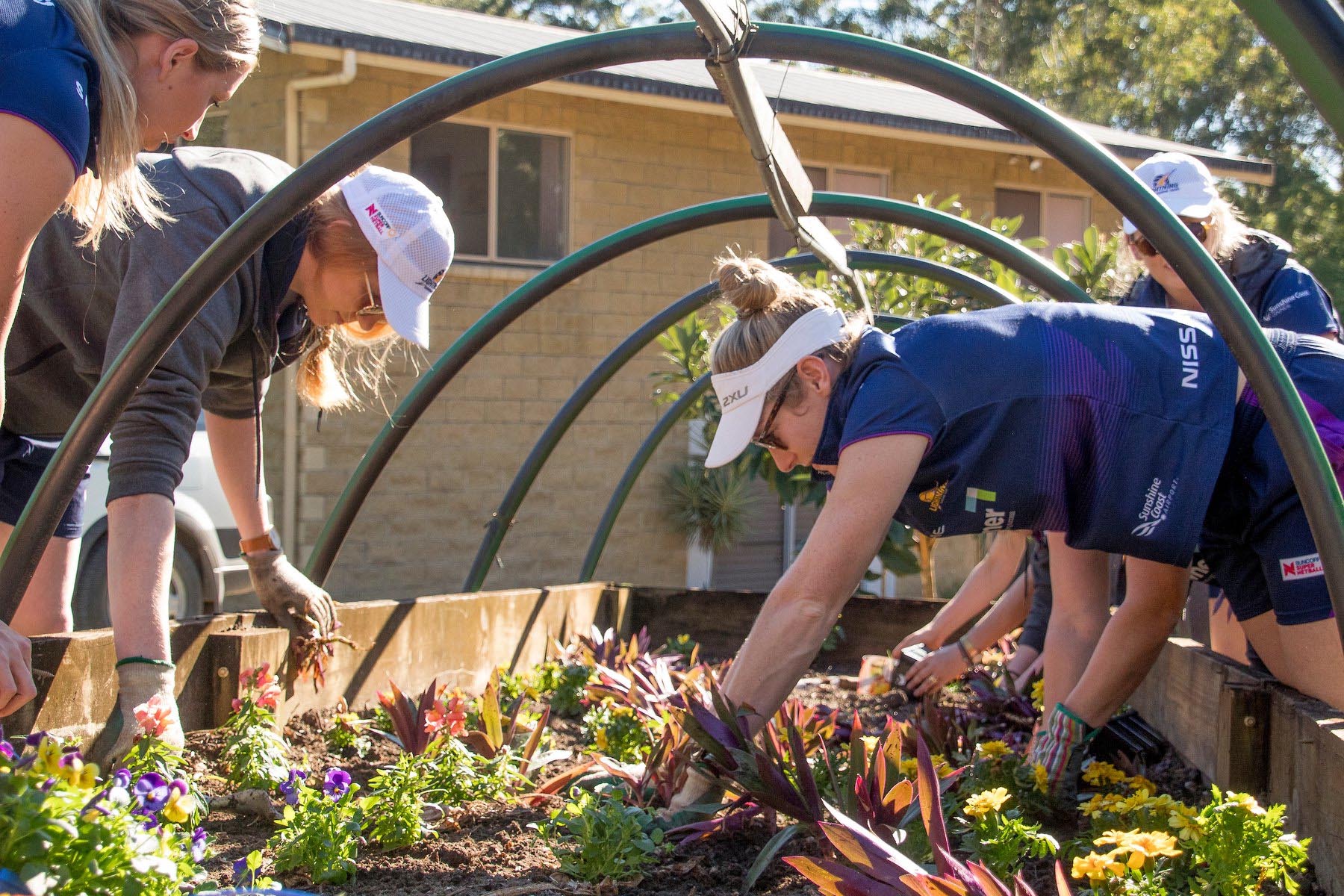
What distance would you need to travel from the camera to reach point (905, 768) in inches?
108

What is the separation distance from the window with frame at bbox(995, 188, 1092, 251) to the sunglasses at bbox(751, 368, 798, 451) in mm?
10644

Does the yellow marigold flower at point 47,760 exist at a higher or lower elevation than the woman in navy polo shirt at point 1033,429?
lower

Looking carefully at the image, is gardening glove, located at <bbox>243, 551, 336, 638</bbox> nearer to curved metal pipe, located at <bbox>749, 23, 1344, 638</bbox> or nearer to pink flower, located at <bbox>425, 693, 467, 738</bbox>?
pink flower, located at <bbox>425, 693, 467, 738</bbox>

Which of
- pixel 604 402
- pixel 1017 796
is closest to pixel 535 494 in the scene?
pixel 604 402

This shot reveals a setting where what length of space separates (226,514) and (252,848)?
5.10m

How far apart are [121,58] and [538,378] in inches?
320

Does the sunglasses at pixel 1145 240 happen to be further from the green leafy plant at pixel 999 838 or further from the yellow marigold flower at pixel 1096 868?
the yellow marigold flower at pixel 1096 868

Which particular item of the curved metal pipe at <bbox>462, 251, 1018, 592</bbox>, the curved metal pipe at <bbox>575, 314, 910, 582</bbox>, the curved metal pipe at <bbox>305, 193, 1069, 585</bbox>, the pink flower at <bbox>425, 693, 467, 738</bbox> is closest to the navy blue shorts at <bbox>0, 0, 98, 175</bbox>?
the pink flower at <bbox>425, 693, 467, 738</bbox>

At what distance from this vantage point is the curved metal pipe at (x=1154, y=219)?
203 cm

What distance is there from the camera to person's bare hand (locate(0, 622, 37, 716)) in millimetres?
1518

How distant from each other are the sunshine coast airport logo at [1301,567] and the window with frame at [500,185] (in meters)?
7.93

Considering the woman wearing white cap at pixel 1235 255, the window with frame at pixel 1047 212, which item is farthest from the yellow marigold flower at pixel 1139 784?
the window with frame at pixel 1047 212

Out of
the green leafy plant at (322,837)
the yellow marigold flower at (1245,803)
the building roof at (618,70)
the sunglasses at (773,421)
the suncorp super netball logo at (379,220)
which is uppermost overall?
the building roof at (618,70)

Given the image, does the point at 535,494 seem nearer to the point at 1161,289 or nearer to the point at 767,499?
the point at 767,499
